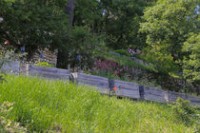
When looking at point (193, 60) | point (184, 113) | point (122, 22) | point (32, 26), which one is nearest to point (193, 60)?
point (193, 60)

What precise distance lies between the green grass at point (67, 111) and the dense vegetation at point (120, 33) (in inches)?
40.9

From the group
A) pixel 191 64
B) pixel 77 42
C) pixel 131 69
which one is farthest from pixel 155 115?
pixel 131 69

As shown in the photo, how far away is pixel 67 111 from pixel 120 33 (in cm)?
2095

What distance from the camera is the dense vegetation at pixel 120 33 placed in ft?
32.2

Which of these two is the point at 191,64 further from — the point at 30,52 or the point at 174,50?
the point at 30,52

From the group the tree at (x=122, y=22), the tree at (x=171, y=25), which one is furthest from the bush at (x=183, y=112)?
the tree at (x=122, y=22)

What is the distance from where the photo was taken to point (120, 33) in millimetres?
25734

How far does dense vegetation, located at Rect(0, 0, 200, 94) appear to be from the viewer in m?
9.81

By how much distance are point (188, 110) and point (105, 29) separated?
18940mm

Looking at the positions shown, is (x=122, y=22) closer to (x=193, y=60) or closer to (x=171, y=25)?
(x=171, y=25)

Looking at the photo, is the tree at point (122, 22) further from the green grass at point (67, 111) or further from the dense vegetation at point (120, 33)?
the green grass at point (67, 111)

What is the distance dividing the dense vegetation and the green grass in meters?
1.04

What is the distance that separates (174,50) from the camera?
1544 centimetres

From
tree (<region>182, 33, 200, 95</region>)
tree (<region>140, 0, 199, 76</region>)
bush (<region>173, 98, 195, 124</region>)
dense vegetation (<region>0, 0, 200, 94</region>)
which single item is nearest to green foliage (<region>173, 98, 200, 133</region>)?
bush (<region>173, 98, 195, 124</region>)
